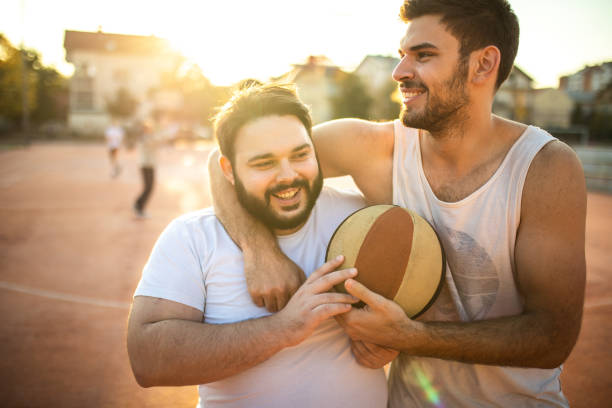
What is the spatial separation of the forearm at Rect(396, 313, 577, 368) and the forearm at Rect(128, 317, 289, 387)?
63cm

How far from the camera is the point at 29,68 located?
42.3 m

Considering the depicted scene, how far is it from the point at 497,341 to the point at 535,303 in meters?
0.25

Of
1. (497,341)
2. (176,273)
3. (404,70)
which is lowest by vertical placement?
(497,341)

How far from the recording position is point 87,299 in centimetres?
563

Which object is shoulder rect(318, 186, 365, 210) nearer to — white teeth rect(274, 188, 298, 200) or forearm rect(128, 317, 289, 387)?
white teeth rect(274, 188, 298, 200)

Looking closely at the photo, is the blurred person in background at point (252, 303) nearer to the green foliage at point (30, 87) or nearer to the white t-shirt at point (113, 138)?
the white t-shirt at point (113, 138)

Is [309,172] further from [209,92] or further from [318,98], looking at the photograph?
[209,92]

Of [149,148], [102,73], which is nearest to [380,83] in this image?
[102,73]

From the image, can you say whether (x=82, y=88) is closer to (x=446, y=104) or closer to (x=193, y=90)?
(x=193, y=90)

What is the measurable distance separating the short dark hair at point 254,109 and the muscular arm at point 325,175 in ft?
0.86

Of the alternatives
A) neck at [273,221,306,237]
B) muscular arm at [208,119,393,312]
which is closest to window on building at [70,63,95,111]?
muscular arm at [208,119,393,312]

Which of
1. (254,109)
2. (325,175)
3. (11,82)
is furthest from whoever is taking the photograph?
(11,82)

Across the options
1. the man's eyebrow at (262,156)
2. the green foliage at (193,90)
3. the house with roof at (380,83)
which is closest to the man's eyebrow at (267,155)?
the man's eyebrow at (262,156)

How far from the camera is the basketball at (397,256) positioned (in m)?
1.96
